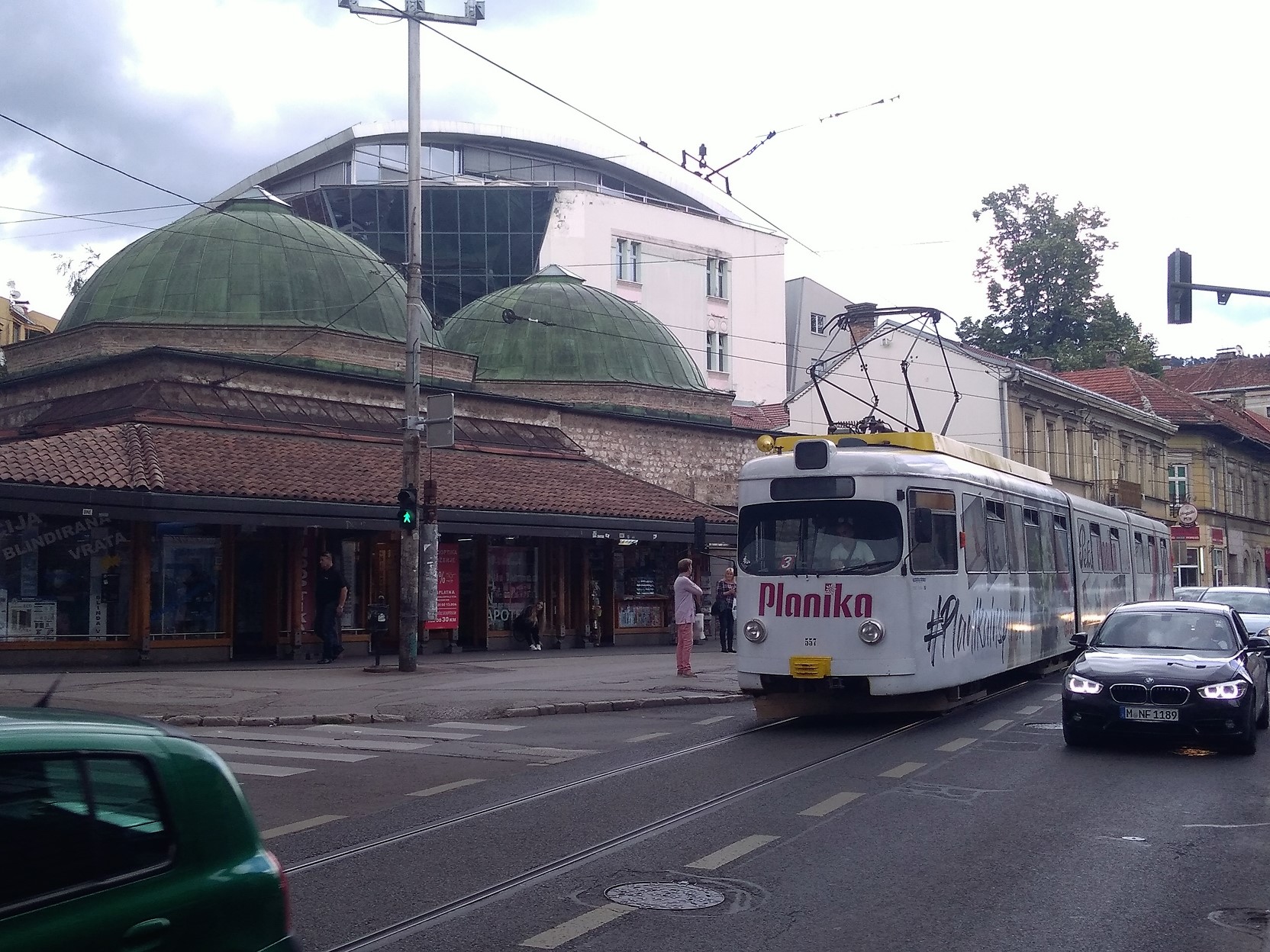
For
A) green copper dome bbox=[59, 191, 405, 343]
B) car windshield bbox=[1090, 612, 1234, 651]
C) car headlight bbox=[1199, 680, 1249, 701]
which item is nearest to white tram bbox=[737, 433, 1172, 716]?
car windshield bbox=[1090, 612, 1234, 651]

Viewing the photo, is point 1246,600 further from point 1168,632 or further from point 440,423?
point 440,423

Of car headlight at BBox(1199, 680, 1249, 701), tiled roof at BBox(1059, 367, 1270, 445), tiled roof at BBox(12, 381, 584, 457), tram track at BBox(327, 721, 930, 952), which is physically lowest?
tram track at BBox(327, 721, 930, 952)

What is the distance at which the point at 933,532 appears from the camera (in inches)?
591

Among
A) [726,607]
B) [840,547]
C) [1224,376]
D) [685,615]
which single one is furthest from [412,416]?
[1224,376]

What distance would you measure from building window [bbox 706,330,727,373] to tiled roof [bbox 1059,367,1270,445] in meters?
15.8

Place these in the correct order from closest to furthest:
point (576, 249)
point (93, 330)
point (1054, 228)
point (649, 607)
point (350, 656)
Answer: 1. point (350, 656)
2. point (93, 330)
3. point (649, 607)
4. point (576, 249)
5. point (1054, 228)

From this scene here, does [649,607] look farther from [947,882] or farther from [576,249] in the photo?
[576,249]

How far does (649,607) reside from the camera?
32469 millimetres

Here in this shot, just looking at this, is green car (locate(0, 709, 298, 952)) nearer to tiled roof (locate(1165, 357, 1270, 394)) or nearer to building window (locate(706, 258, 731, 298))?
building window (locate(706, 258, 731, 298))

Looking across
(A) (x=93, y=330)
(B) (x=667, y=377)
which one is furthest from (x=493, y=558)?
(B) (x=667, y=377)

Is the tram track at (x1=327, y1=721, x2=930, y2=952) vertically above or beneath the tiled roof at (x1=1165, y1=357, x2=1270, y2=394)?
beneath

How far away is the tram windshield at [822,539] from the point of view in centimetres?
1462

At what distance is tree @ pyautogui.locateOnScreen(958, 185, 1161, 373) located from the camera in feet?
226

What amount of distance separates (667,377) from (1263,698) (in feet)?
88.9
